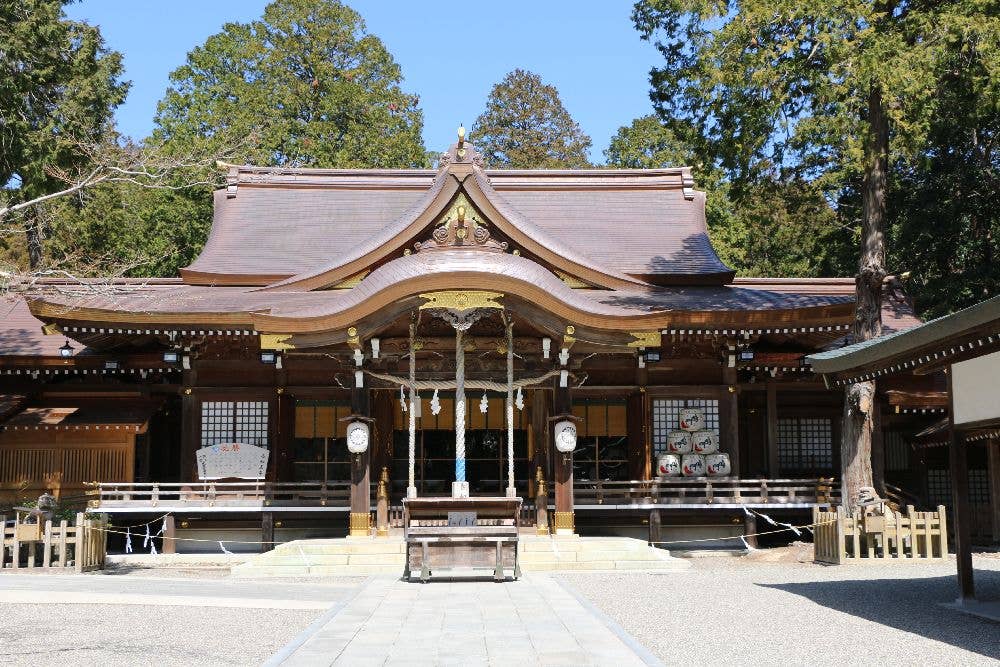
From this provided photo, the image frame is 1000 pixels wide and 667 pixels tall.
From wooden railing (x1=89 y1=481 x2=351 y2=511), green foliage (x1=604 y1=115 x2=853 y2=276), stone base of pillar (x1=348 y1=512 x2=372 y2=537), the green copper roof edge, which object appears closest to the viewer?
the green copper roof edge

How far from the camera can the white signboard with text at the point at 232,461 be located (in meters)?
18.9

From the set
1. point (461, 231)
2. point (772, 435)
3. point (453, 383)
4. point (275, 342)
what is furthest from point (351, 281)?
point (772, 435)

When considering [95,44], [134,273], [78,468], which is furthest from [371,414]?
[134,273]

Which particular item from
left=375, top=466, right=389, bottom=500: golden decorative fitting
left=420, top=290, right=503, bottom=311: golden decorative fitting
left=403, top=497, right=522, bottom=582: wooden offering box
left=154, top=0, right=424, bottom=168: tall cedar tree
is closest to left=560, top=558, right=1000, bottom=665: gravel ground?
left=403, top=497, right=522, bottom=582: wooden offering box

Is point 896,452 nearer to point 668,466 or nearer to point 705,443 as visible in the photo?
point 705,443

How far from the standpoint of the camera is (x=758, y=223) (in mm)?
38562

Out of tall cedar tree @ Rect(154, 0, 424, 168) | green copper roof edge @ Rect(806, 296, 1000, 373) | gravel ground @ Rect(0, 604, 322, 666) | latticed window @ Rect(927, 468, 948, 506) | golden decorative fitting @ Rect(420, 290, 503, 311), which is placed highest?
tall cedar tree @ Rect(154, 0, 424, 168)

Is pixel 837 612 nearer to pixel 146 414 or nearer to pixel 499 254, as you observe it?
pixel 499 254

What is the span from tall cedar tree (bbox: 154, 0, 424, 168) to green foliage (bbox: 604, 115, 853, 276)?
8835 mm

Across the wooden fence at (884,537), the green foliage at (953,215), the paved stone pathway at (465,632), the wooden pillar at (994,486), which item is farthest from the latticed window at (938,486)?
the paved stone pathway at (465,632)

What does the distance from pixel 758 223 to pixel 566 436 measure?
2369cm

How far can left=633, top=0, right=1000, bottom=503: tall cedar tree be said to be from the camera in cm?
1523

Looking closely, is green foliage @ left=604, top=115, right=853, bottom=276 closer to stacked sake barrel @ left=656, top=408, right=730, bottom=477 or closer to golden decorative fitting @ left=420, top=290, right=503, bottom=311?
stacked sake barrel @ left=656, top=408, right=730, bottom=477

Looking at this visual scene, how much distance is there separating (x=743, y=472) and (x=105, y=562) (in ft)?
40.6
